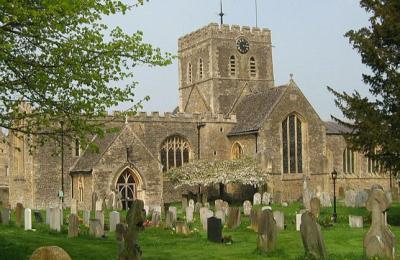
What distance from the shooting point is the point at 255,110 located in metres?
43.0

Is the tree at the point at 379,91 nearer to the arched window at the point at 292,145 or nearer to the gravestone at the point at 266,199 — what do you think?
the gravestone at the point at 266,199

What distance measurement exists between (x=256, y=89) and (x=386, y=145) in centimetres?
2691

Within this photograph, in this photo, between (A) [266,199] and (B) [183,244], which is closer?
(B) [183,244]

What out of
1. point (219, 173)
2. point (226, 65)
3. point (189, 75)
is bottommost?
point (219, 173)

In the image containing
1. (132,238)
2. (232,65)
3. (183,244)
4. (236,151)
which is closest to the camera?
(132,238)

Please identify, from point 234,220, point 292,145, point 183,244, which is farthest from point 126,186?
point 183,244

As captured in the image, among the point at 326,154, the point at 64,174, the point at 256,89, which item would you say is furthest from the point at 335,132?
the point at 64,174

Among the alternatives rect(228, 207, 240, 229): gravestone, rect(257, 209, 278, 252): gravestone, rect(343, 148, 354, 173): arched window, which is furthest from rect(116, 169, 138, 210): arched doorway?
rect(257, 209, 278, 252): gravestone

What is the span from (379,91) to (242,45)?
25793mm

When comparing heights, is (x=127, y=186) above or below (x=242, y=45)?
below

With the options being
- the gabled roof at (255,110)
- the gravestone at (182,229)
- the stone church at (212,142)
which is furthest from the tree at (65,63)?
the gabled roof at (255,110)

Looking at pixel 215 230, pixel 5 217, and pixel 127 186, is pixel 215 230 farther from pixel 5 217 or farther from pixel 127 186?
pixel 127 186

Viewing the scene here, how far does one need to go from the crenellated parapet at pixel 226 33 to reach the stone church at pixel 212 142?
0.07m

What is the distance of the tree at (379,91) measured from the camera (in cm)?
2172
